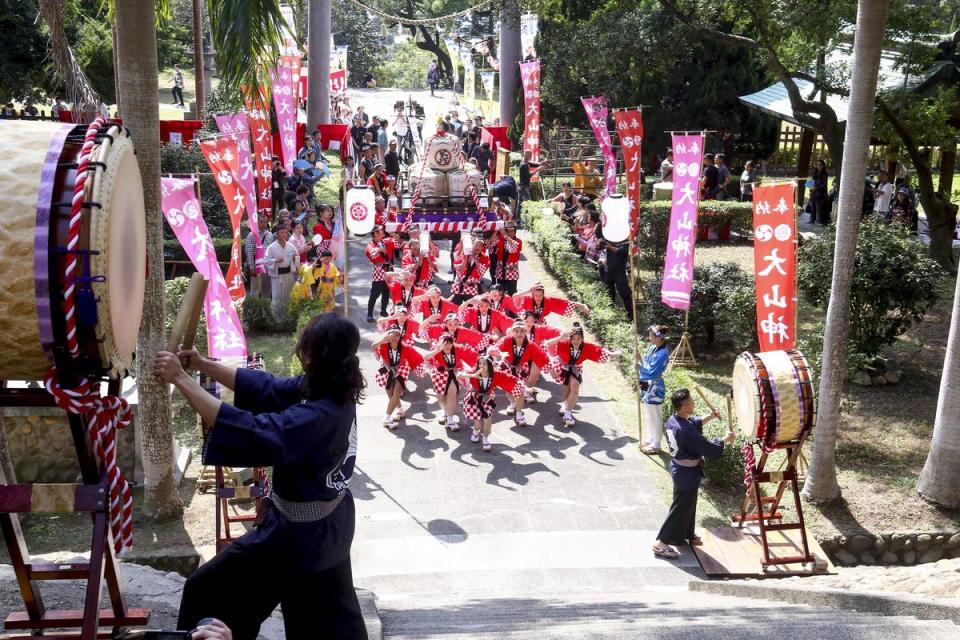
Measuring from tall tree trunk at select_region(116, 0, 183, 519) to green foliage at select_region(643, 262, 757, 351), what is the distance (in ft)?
23.8

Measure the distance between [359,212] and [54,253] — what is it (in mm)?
9321

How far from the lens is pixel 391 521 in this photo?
28.2 feet

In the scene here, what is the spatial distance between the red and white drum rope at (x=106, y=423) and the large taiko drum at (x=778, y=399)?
482 cm

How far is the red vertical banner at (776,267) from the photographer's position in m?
9.05

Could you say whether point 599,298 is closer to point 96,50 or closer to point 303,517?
point 303,517

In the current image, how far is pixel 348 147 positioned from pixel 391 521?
1416 centimetres

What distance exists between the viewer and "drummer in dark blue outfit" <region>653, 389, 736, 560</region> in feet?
26.4

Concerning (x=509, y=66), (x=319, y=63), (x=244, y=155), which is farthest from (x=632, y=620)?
(x=509, y=66)

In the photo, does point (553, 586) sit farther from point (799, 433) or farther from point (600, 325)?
point (600, 325)

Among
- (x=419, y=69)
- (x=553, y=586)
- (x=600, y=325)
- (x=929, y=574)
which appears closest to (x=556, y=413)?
(x=600, y=325)

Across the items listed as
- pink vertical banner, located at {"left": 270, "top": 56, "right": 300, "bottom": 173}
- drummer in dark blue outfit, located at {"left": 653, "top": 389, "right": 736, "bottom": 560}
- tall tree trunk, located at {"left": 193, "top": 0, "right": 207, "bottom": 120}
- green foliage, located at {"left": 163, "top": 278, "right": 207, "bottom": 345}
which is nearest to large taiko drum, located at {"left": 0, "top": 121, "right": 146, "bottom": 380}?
drummer in dark blue outfit, located at {"left": 653, "top": 389, "right": 736, "bottom": 560}

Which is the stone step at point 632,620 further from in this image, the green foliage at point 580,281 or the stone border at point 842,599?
the green foliage at point 580,281

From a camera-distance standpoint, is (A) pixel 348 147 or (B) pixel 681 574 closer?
(B) pixel 681 574

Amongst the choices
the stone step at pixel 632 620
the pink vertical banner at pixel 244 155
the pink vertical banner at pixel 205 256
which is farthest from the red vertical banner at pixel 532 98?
the stone step at pixel 632 620
